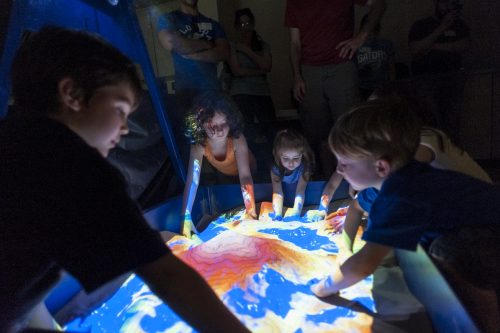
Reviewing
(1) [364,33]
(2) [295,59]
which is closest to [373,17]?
(1) [364,33]

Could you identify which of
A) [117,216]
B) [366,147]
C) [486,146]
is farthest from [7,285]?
[486,146]

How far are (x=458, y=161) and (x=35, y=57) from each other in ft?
2.18

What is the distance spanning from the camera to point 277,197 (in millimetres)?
1192

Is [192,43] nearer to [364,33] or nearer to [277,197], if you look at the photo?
[364,33]

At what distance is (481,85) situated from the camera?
38.7 inches

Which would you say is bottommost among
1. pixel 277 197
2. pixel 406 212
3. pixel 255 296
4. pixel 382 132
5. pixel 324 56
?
pixel 277 197

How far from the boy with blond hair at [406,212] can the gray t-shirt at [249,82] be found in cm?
22

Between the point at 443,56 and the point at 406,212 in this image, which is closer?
the point at 406,212

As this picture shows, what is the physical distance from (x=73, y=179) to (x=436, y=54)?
923mm

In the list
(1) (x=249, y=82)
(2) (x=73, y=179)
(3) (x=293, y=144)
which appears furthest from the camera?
(3) (x=293, y=144)

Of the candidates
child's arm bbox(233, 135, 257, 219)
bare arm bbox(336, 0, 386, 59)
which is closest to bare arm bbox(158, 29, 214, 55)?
bare arm bbox(336, 0, 386, 59)

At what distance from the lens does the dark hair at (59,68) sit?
0.92ft

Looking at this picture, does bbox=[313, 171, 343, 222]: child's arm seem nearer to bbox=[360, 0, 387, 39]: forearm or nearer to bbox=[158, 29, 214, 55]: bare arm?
bbox=[360, 0, 387, 39]: forearm

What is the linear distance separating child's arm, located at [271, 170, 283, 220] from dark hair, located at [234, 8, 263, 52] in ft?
1.65
